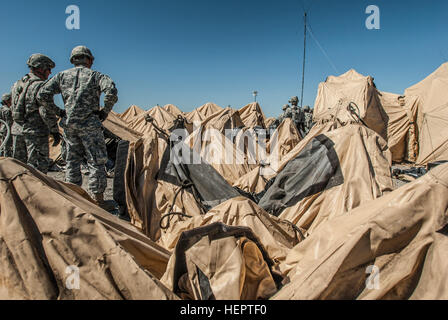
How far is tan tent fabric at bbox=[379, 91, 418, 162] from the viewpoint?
9.61 metres

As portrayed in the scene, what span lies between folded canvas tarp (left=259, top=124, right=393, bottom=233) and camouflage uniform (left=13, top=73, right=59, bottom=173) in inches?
128

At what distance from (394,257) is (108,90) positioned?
315 centimetres

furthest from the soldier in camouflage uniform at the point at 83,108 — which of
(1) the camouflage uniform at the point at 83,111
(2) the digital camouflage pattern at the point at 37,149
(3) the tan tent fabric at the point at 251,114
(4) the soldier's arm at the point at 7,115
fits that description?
(3) the tan tent fabric at the point at 251,114

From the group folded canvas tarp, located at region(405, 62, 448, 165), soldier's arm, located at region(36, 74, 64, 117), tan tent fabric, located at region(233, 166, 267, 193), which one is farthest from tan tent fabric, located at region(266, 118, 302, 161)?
soldier's arm, located at region(36, 74, 64, 117)

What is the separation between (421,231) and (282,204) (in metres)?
1.73

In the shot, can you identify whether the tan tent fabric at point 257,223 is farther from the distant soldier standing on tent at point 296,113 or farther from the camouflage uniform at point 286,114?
the distant soldier standing on tent at point 296,113

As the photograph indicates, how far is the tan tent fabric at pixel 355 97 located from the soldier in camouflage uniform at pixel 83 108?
668 centimetres

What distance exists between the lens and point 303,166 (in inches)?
117

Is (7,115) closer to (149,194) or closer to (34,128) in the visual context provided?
(34,128)

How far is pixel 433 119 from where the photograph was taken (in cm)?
891

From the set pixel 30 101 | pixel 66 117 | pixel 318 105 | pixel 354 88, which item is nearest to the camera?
pixel 66 117

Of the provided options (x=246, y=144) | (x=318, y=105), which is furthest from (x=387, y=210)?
(x=318, y=105)

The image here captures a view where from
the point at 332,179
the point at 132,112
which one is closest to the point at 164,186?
the point at 332,179
